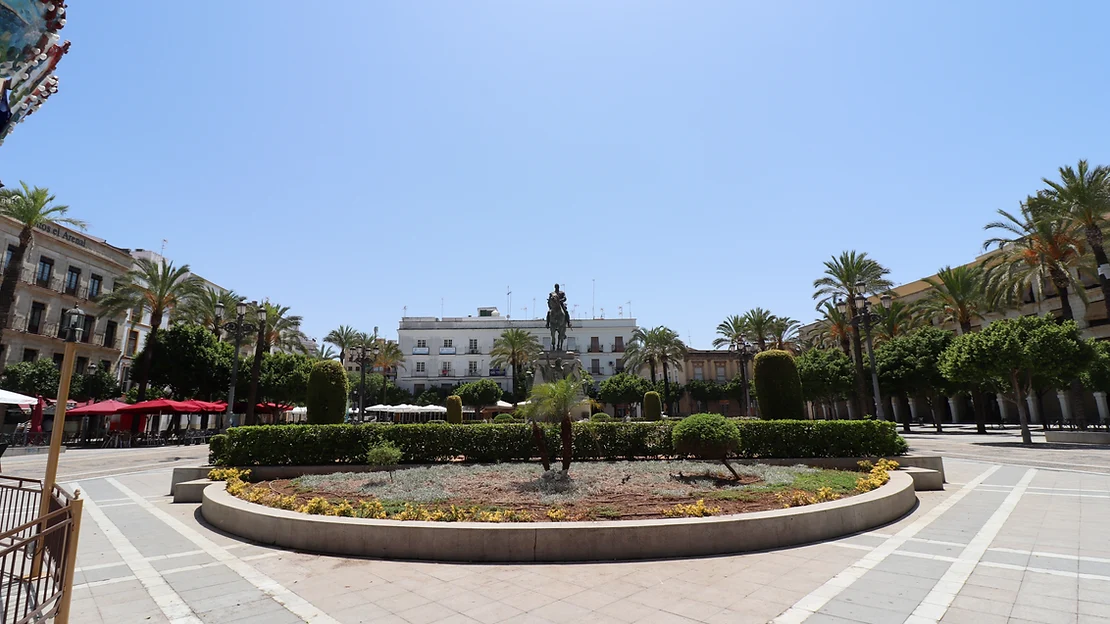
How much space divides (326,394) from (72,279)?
3727 centimetres

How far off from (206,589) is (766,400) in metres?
14.7

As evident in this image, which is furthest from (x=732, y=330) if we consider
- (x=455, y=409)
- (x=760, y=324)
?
(x=455, y=409)

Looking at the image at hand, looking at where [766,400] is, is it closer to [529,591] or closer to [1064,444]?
[529,591]

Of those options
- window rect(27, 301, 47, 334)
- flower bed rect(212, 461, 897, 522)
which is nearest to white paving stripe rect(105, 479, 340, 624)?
flower bed rect(212, 461, 897, 522)

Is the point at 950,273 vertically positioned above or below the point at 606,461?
above

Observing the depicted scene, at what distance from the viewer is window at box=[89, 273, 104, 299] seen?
40.2 metres

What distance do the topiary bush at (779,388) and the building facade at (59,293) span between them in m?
41.1

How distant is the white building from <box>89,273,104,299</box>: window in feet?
95.1

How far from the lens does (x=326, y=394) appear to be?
1520cm

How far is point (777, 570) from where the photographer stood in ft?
19.9

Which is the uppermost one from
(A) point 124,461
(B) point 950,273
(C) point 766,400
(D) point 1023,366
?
(B) point 950,273

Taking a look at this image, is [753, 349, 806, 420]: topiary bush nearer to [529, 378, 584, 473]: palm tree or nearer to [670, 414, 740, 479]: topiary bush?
[670, 414, 740, 479]: topiary bush

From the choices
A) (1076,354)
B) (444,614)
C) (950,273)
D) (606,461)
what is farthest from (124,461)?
(950,273)

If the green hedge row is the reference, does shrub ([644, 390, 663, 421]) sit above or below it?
above
